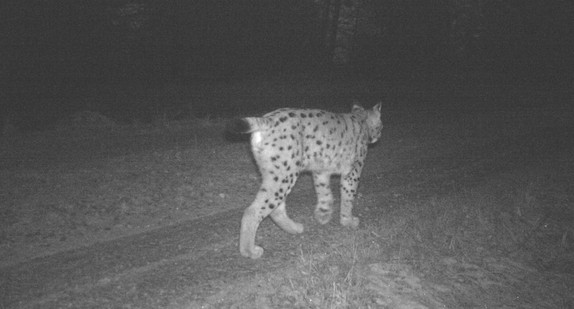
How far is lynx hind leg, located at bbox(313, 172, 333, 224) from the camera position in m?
6.94

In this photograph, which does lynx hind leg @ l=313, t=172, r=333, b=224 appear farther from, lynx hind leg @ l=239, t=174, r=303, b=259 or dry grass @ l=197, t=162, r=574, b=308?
lynx hind leg @ l=239, t=174, r=303, b=259

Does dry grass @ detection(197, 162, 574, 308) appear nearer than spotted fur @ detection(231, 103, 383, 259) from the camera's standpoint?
Yes

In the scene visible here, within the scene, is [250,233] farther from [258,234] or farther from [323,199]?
[323,199]

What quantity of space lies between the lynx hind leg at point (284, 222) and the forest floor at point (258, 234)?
11cm

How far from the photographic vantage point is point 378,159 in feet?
35.2

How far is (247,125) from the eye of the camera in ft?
18.0

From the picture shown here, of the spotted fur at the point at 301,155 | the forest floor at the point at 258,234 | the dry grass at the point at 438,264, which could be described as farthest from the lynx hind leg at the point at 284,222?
the dry grass at the point at 438,264

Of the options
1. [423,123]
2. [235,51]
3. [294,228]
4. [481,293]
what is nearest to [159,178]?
[294,228]

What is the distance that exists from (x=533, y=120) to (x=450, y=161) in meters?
8.14

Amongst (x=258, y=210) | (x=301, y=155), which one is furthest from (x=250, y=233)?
(x=301, y=155)

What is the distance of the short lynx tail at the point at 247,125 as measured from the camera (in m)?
5.36

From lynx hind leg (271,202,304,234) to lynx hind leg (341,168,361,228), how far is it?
806mm

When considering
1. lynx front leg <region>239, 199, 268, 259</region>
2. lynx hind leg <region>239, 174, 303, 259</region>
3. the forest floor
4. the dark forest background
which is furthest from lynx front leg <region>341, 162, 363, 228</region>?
the dark forest background

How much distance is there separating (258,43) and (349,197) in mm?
20117
